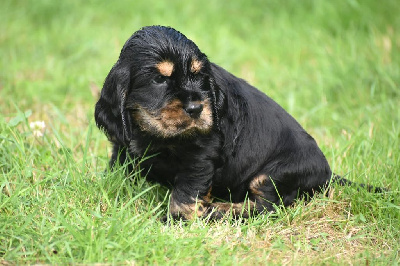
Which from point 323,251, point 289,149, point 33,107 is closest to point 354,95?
point 289,149

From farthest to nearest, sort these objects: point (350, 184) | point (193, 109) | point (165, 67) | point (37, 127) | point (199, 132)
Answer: point (37, 127) → point (350, 184) → point (199, 132) → point (165, 67) → point (193, 109)

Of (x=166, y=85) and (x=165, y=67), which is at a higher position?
(x=165, y=67)

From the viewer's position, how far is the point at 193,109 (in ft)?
11.4

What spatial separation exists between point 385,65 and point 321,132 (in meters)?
1.71

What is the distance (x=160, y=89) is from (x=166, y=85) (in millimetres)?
47

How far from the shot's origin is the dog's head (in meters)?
3.52

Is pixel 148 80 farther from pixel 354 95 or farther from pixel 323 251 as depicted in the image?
pixel 354 95

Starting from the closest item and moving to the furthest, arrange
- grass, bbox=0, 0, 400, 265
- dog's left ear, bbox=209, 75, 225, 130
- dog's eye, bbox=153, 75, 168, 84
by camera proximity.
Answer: grass, bbox=0, 0, 400, 265
dog's eye, bbox=153, 75, 168, 84
dog's left ear, bbox=209, 75, 225, 130

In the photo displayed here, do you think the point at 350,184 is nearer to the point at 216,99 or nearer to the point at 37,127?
the point at 216,99

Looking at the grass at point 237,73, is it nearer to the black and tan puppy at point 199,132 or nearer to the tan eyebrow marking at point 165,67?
the black and tan puppy at point 199,132

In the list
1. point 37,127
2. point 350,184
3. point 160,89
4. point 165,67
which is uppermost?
point 165,67

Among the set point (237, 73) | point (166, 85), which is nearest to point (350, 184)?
point (166, 85)

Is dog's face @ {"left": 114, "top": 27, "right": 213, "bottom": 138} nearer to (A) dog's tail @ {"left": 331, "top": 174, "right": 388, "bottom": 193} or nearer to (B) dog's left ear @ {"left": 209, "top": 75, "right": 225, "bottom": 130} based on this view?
(B) dog's left ear @ {"left": 209, "top": 75, "right": 225, "bottom": 130}

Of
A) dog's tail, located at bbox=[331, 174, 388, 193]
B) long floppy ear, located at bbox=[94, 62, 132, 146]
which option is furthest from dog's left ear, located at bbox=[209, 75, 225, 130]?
dog's tail, located at bbox=[331, 174, 388, 193]
